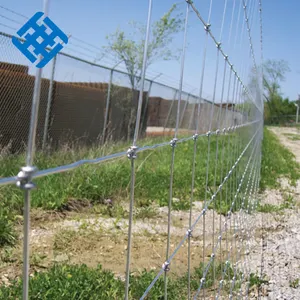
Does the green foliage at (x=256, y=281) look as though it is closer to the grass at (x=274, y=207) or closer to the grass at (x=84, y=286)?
the grass at (x=84, y=286)

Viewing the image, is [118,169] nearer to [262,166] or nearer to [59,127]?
[59,127]

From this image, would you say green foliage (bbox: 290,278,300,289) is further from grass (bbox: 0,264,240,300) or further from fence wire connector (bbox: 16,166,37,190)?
fence wire connector (bbox: 16,166,37,190)

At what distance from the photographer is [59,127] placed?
19.8 feet

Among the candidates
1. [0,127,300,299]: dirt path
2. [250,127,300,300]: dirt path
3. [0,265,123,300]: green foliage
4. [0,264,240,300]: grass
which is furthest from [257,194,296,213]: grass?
[0,265,123,300]: green foliage

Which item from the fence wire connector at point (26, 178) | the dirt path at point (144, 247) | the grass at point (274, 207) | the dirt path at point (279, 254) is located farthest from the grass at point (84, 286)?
the grass at point (274, 207)

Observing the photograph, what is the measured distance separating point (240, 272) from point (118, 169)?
7.41 feet

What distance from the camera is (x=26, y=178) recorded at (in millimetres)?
641

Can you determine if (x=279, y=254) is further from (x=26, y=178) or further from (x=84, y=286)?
(x=26, y=178)

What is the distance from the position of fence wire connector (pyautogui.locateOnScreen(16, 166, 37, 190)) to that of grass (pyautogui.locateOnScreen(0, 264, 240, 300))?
62.6 inches

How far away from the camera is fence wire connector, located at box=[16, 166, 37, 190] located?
64cm

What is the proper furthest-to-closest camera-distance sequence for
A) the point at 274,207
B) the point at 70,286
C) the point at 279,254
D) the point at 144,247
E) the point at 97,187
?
the point at 274,207
the point at 97,187
the point at 279,254
the point at 144,247
the point at 70,286

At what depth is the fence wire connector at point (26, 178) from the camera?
64 cm

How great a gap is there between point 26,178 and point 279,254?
3.12 meters

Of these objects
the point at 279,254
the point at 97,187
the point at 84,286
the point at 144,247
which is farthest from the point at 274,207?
the point at 84,286
